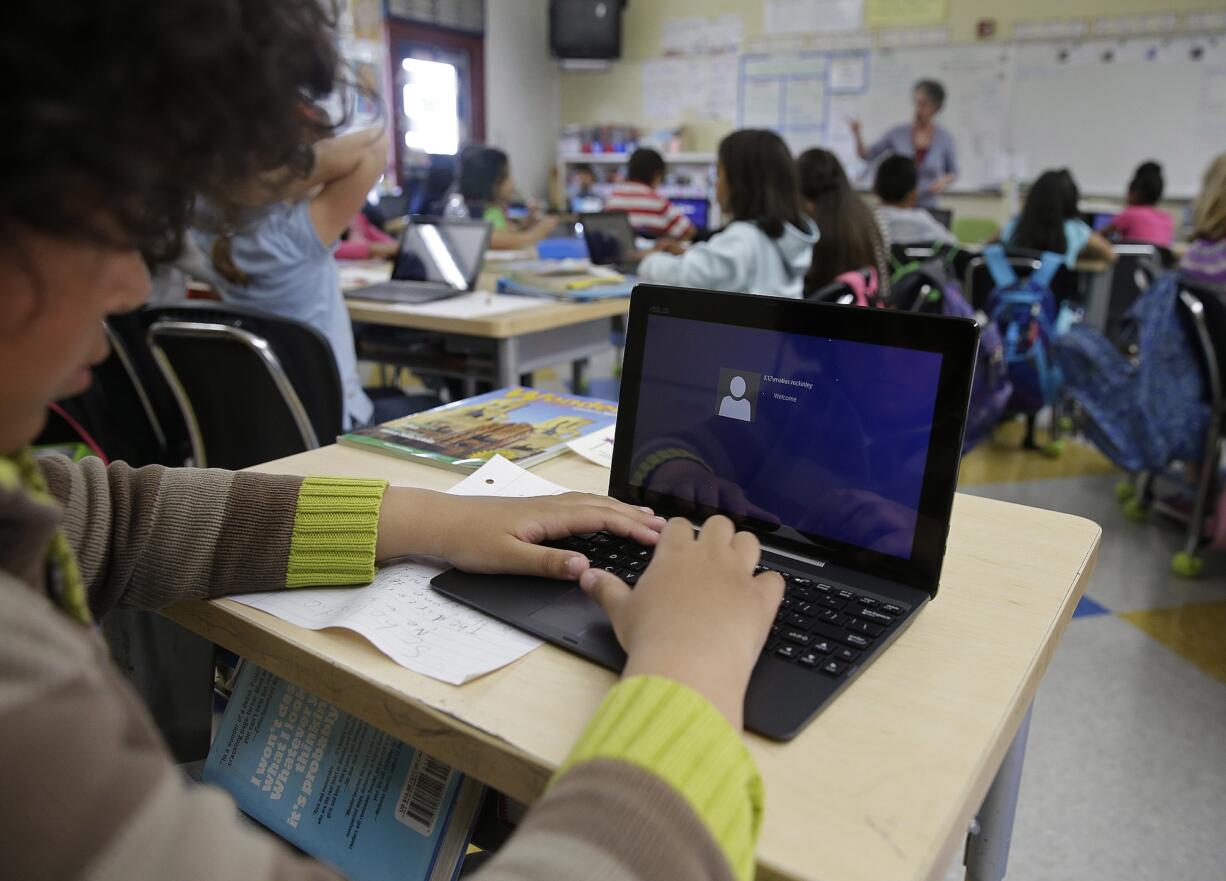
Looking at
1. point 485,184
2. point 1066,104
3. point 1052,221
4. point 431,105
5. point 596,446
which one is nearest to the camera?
point 596,446

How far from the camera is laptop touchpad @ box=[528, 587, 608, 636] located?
631 mm

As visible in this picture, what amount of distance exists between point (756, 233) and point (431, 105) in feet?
16.0

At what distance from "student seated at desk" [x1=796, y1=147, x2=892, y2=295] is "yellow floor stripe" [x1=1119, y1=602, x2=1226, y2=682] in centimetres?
112

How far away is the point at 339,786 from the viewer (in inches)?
30.4

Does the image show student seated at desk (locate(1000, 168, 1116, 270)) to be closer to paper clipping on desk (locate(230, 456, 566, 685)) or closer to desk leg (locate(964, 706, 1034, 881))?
desk leg (locate(964, 706, 1034, 881))

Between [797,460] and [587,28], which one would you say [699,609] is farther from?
[587,28]

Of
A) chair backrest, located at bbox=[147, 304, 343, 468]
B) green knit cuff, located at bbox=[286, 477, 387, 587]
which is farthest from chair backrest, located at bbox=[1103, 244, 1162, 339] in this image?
green knit cuff, located at bbox=[286, 477, 387, 587]

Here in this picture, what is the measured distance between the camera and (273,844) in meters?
0.38

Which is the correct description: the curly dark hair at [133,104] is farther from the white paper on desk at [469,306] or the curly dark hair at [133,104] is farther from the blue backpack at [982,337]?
the blue backpack at [982,337]

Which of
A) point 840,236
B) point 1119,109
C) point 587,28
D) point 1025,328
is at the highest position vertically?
point 587,28

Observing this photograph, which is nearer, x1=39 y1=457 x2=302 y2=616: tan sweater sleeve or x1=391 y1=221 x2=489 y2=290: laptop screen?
x1=39 y1=457 x2=302 y2=616: tan sweater sleeve

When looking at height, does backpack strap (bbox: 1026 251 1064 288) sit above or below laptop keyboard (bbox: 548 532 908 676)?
above

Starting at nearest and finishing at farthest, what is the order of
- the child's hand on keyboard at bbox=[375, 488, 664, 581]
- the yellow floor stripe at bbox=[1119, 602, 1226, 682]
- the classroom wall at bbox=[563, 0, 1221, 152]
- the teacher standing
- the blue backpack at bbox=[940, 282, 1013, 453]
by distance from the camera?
the child's hand on keyboard at bbox=[375, 488, 664, 581] < the yellow floor stripe at bbox=[1119, 602, 1226, 682] < the blue backpack at bbox=[940, 282, 1013, 453] < the classroom wall at bbox=[563, 0, 1221, 152] < the teacher standing

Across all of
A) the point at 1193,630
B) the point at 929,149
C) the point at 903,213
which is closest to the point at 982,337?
the point at 1193,630
